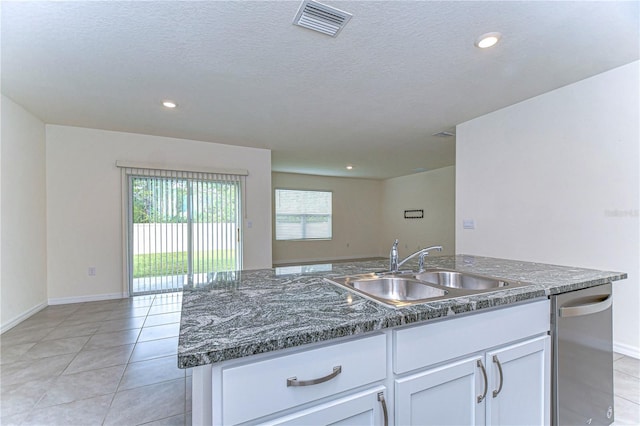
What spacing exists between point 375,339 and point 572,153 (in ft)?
9.96

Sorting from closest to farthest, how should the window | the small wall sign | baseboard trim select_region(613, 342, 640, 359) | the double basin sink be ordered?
1. the double basin sink
2. baseboard trim select_region(613, 342, 640, 359)
3. the small wall sign
4. the window

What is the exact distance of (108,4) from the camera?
66.2 inches

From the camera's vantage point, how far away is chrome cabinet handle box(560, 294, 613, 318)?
1.36 m

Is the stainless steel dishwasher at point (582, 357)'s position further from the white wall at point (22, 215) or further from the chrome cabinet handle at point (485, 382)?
the white wall at point (22, 215)

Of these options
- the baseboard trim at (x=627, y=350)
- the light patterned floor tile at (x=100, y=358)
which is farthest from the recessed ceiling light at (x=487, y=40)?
the light patterned floor tile at (x=100, y=358)

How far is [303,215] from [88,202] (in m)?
4.84

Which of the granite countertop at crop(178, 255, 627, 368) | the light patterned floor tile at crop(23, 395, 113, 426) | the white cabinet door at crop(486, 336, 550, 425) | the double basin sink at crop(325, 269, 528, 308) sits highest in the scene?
the granite countertop at crop(178, 255, 627, 368)

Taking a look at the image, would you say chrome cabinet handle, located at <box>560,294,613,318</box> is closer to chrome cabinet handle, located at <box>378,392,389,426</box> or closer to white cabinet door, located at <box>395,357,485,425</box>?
white cabinet door, located at <box>395,357,485,425</box>

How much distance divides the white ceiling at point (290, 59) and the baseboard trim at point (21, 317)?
238cm

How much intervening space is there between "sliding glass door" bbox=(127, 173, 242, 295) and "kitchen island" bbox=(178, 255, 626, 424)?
139 inches

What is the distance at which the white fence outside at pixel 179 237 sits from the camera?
14.3 ft


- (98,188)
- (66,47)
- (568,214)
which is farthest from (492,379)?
(98,188)

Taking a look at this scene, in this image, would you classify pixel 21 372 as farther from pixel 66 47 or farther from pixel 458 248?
pixel 458 248

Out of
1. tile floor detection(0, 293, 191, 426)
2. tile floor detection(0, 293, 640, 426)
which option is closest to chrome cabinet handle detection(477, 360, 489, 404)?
tile floor detection(0, 293, 640, 426)
